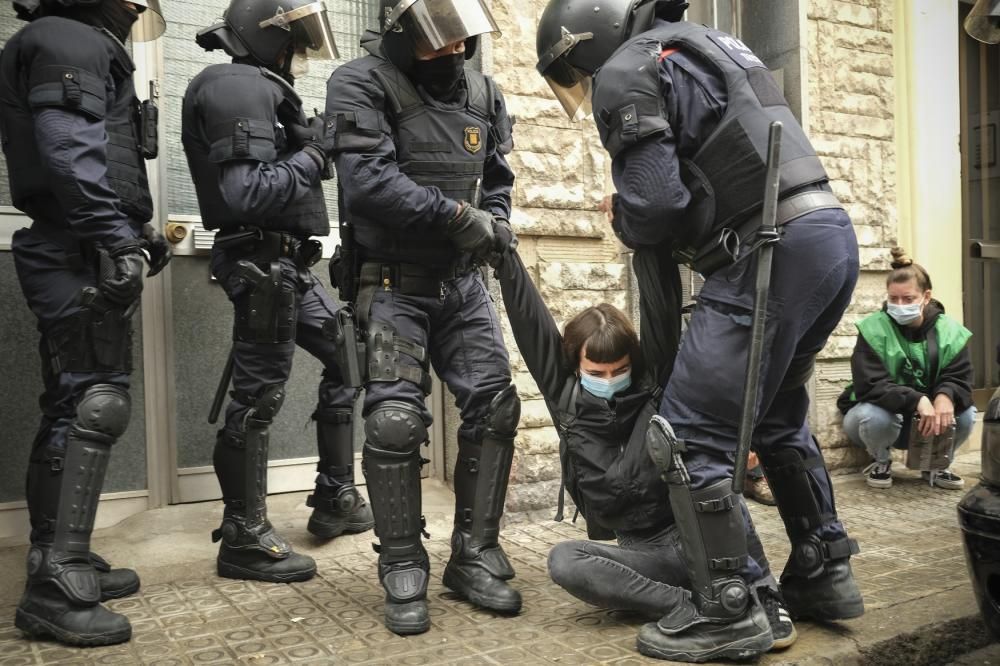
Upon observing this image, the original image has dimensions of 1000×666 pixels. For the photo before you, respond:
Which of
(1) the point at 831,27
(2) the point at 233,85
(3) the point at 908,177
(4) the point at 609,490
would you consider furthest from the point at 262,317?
(3) the point at 908,177

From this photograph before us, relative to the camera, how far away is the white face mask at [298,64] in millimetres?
→ 3969

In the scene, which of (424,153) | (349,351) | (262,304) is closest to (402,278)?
(349,351)

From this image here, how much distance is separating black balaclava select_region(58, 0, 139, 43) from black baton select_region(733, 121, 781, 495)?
232 cm

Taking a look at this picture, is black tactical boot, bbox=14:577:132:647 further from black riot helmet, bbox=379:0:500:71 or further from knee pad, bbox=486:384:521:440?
black riot helmet, bbox=379:0:500:71

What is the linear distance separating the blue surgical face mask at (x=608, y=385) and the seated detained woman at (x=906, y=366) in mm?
2812

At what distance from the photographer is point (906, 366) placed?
214 inches

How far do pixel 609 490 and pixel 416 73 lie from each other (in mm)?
1618

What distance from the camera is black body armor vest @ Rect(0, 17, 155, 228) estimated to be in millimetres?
3043

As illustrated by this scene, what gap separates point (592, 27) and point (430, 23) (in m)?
0.55

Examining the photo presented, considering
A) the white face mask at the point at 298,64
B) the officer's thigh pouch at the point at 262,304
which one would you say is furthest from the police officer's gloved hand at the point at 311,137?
the officer's thigh pouch at the point at 262,304

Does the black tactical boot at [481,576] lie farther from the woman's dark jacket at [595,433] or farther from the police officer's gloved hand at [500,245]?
the police officer's gloved hand at [500,245]

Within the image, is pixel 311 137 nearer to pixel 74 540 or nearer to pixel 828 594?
pixel 74 540

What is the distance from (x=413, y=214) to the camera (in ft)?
10.2

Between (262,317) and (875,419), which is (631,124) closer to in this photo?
(262,317)
